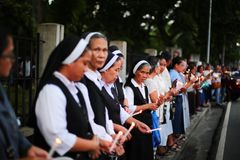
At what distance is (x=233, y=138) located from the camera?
1012 centimetres

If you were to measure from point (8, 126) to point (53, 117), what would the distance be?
1.08 feet

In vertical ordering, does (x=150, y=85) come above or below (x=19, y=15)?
below

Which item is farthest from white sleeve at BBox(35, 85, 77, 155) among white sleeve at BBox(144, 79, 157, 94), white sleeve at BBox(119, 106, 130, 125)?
white sleeve at BBox(144, 79, 157, 94)

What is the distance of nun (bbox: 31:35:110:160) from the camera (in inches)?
121

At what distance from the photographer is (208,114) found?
51.8ft

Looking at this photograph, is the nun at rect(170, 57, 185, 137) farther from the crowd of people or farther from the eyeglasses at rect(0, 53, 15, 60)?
A: the eyeglasses at rect(0, 53, 15, 60)

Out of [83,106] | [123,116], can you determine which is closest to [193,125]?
[123,116]

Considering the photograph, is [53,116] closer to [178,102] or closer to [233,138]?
[178,102]

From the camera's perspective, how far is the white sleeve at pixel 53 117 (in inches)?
120

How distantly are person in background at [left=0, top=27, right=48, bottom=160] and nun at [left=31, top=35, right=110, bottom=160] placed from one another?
8.7 inches

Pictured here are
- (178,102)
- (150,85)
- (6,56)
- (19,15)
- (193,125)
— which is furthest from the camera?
(193,125)

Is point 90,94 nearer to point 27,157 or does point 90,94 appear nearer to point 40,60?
point 27,157

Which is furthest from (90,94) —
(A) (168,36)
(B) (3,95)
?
(A) (168,36)

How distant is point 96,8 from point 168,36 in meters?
6.67
